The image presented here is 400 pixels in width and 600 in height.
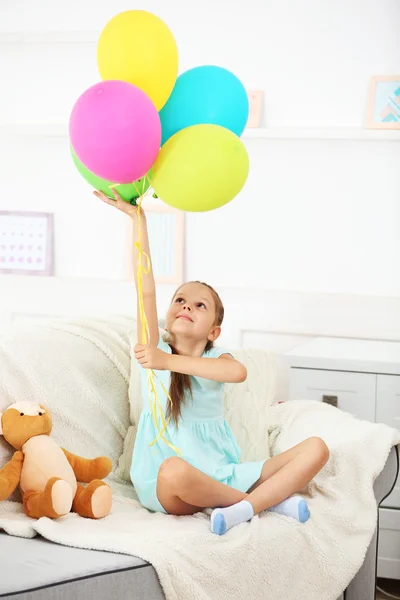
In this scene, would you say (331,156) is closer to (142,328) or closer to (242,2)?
(242,2)

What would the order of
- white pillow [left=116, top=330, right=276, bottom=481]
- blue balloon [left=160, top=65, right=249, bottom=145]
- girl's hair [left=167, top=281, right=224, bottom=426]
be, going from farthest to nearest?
white pillow [left=116, top=330, right=276, bottom=481] < girl's hair [left=167, top=281, right=224, bottom=426] < blue balloon [left=160, top=65, right=249, bottom=145]

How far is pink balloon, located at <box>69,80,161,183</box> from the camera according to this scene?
58.4 inches

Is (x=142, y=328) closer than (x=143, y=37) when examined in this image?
No

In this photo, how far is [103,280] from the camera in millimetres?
3211

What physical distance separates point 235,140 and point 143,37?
27cm

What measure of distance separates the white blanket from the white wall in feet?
3.37

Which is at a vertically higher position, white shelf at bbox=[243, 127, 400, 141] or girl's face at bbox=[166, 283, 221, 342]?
white shelf at bbox=[243, 127, 400, 141]

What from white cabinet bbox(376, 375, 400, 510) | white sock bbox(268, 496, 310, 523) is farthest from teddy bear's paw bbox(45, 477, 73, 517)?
white cabinet bbox(376, 375, 400, 510)

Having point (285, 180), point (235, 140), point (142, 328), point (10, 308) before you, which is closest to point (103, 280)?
point (10, 308)

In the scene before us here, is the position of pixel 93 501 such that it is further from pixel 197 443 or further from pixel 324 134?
pixel 324 134

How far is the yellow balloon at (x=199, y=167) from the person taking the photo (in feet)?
5.12

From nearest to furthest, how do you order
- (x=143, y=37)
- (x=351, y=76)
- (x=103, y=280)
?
(x=143, y=37), (x=351, y=76), (x=103, y=280)

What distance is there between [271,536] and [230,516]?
9 centimetres

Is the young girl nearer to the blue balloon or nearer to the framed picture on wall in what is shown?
the blue balloon
